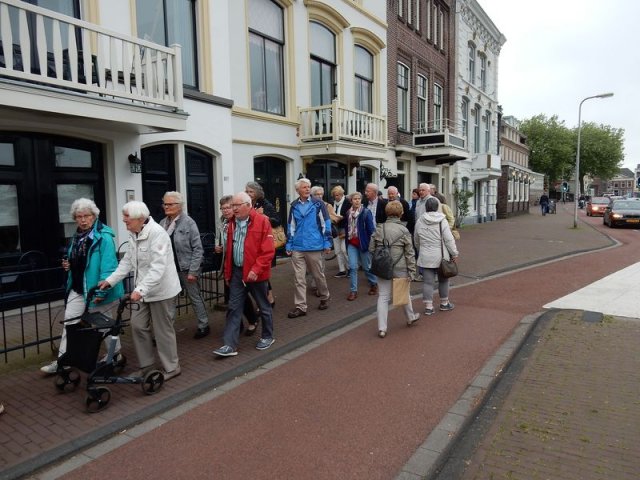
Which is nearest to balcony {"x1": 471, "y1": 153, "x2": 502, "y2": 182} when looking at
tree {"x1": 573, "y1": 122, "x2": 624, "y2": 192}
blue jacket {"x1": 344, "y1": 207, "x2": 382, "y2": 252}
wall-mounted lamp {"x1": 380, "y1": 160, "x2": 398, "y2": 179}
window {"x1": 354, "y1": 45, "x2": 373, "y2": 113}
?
Result: wall-mounted lamp {"x1": 380, "y1": 160, "x2": 398, "y2": 179}

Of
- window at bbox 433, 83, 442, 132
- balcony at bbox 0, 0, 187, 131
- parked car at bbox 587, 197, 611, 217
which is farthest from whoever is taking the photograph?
parked car at bbox 587, 197, 611, 217

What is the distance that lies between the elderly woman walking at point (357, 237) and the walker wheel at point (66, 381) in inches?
167

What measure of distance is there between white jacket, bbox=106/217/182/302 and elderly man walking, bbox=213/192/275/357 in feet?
2.86

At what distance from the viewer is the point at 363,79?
52.7 ft

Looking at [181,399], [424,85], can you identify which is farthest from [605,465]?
[424,85]

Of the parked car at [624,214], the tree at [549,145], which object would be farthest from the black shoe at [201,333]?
the tree at [549,145]

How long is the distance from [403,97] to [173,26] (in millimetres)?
11626

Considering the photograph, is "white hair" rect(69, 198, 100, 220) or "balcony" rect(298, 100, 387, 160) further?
"balcony" rect(298, 100, 387, 160)

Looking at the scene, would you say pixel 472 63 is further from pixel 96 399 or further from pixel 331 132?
pixel 96 399

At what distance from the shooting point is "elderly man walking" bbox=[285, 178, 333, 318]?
6.61m

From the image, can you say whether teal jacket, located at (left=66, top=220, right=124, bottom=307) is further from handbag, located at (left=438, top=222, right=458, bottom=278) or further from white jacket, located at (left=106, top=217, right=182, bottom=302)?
handbag, located at (left=438, top=222, right=458, bottom=278)

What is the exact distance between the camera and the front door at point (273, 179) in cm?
1170

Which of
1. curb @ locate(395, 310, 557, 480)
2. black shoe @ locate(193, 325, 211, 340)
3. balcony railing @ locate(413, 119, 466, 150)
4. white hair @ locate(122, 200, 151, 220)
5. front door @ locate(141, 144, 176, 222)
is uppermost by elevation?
balcony railing @ locate(413, 119, 466, 150)

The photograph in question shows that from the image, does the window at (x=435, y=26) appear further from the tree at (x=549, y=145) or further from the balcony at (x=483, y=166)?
the tree at (x=549, y=145)
